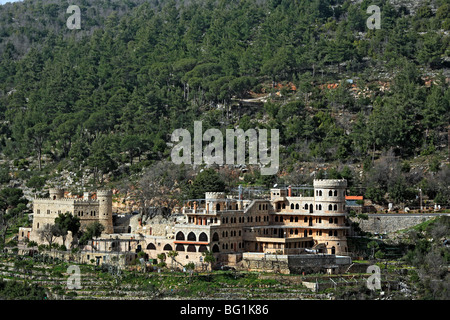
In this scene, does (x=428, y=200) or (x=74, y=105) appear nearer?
(x=428, y=200)

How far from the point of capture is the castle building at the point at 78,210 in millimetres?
82375

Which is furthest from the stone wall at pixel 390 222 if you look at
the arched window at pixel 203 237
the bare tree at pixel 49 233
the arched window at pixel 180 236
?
the bare tree at pixel 49 233

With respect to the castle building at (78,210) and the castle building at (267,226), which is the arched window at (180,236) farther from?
the castle building at (78,210)

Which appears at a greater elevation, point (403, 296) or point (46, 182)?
point (46, 182)

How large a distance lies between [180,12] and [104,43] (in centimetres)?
2568

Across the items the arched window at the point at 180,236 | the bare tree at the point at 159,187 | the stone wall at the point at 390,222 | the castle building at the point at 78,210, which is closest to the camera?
the arched window at the point at 180,236

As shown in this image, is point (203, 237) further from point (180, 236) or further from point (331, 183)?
point (331, 183)

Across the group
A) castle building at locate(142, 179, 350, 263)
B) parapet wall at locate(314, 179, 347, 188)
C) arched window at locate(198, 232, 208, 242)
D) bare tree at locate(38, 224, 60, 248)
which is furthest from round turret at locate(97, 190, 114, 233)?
parapet wall at locate(314, 179, 347, 188)

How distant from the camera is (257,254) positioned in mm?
70312

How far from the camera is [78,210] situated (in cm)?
8225

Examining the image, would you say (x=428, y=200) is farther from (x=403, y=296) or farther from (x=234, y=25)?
(x=234, y=25)

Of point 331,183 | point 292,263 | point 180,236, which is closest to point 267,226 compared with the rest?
point 331,183

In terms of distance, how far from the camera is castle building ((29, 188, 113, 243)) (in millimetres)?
82375
